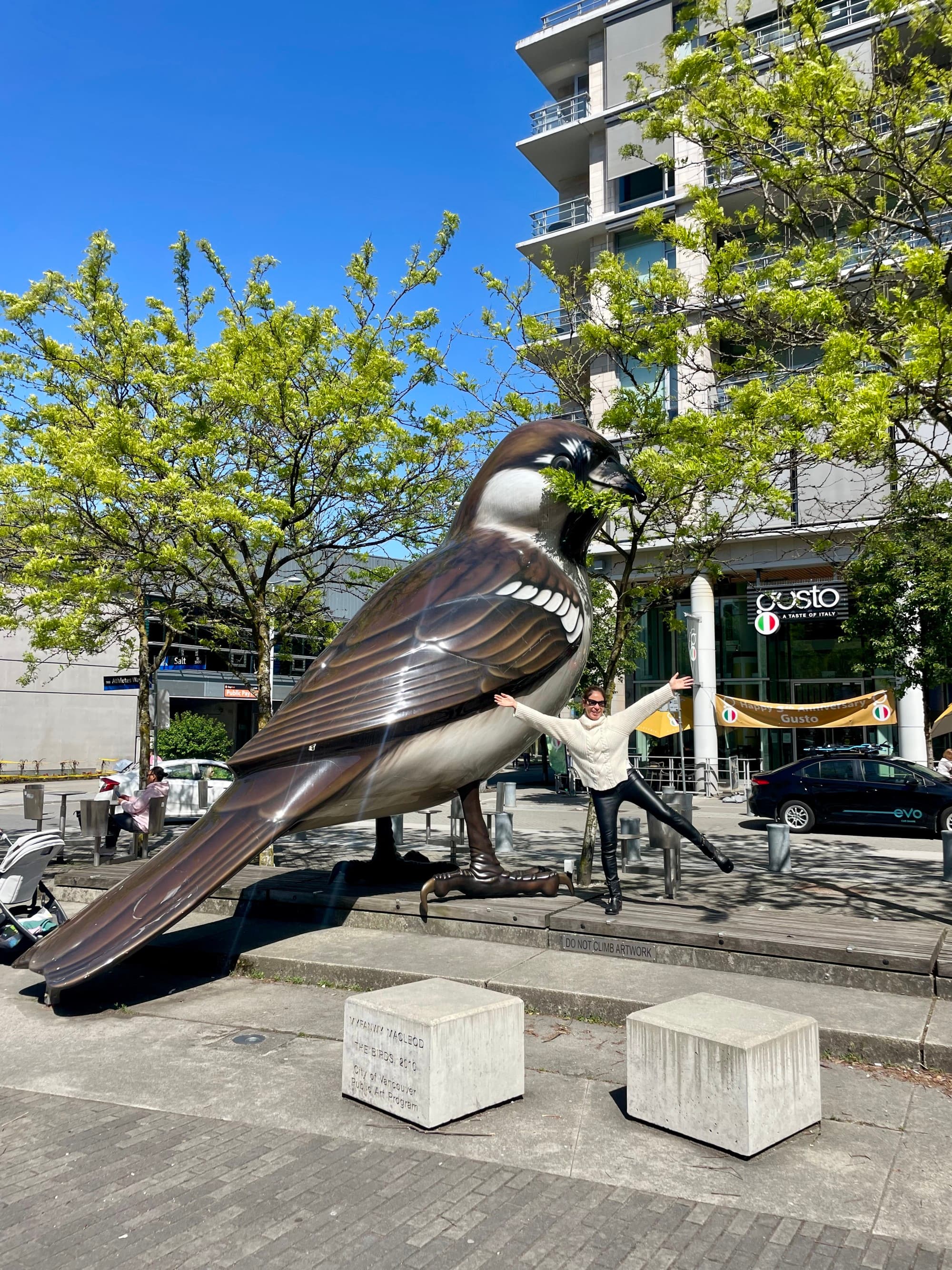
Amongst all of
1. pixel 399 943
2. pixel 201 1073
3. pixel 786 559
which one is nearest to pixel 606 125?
pixel 786 559

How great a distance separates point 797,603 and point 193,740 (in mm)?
17173

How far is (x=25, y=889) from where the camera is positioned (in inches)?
283

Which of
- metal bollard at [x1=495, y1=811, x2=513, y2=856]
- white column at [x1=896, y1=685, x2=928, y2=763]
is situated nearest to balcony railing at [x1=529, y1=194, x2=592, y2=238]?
white column at [x1=896, y1=685, x2=928, y2=763]

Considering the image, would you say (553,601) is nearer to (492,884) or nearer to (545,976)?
(492,884)

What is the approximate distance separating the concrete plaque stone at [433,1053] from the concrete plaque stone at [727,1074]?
586mm

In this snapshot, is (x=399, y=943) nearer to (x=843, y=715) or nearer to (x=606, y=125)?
(x=843, y=715)

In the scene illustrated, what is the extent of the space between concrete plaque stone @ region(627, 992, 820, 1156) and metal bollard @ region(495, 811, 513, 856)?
28.7ft

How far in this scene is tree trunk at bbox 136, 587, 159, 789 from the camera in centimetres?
1380

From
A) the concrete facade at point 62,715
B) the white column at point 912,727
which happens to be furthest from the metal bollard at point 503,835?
the concrete facade at point 62,715

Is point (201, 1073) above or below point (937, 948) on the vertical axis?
below

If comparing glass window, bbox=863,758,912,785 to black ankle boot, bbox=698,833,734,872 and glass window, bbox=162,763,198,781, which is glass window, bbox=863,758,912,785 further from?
glass window, bbox=162,763,198,781

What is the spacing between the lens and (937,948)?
5.66 m

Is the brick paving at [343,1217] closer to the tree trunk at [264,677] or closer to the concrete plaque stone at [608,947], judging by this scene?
the concrete plaque stone at [608,947]

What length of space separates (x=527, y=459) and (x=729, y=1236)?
5627mm
